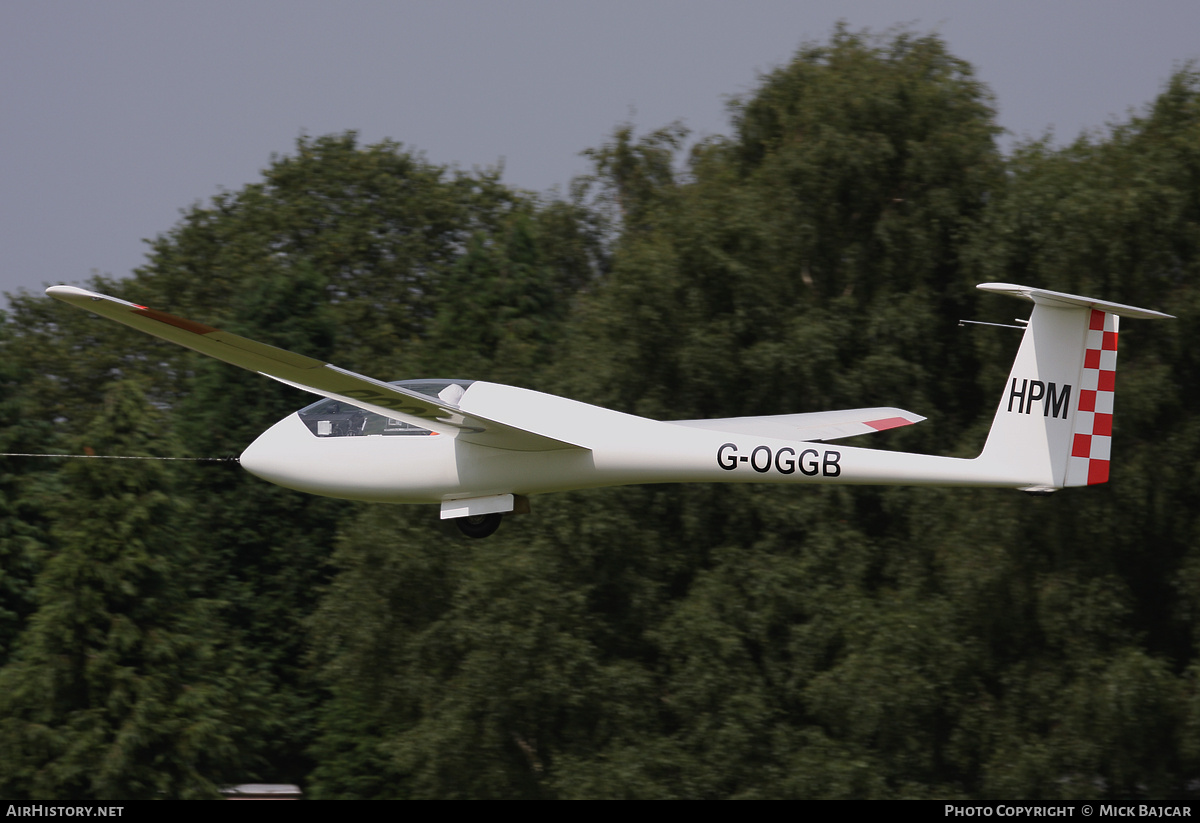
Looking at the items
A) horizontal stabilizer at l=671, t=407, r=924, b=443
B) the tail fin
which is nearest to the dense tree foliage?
horizontal stabilizer at l=671, t=407, r=924, b=443

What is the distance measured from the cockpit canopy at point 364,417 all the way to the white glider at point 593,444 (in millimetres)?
15

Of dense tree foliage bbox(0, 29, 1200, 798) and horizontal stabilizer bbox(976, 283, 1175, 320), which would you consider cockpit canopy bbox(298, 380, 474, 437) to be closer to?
horizontal stabilizer bbox(976, 283, 1175, 320)

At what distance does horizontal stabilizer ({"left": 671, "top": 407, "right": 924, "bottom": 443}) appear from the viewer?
581 inches

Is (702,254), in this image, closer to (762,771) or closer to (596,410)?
(762,771)

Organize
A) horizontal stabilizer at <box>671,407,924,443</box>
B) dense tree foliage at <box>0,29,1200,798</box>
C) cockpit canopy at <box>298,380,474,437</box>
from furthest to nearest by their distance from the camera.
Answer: dense tree foliage at <box>0,29,1200,798</box> → horizontal stabilizer at <box>671,407,924,443</box> → cockpit canopy at <box>298,380,474,437</box>

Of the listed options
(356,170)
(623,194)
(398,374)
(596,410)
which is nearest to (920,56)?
(623,194)

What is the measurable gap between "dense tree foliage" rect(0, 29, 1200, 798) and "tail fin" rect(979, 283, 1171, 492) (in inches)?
396

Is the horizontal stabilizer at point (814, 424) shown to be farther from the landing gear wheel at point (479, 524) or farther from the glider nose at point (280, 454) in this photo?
the glider nose at point (280, 454)

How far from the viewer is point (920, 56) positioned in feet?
98.8

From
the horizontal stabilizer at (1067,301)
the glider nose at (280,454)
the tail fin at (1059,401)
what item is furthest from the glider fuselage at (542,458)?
the horizontal stabilizer at (1067,301)

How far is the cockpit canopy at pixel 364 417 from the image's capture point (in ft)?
45.8

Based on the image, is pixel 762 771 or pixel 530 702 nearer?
pixel 762 771
